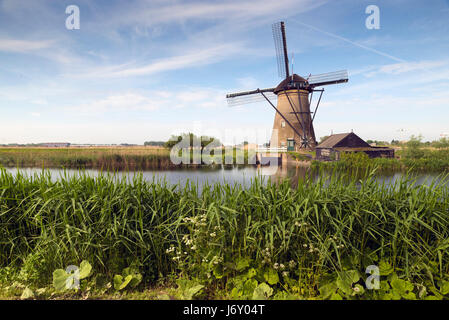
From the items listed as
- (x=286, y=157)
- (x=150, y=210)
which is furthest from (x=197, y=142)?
(x=150, y=210)

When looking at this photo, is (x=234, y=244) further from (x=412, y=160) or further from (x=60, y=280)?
(x=412, y=160)

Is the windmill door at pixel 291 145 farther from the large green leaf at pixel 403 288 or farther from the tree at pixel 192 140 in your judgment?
the large green leaf at pixel 403 288

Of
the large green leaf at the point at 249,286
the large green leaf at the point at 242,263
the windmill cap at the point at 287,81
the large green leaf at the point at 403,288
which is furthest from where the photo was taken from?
the windmill cap at the point at 287,81

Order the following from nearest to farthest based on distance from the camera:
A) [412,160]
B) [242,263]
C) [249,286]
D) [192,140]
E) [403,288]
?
[403,288], [249,286], [242,263], [412,160], [192,140]

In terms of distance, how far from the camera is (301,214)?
226 cm

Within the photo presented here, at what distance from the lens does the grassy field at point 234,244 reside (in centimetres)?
206

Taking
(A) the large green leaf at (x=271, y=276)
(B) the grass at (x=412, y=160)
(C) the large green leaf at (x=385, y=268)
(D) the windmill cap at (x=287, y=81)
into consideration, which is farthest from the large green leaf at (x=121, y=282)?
(D) the windmill cap at (x=287, y=81)

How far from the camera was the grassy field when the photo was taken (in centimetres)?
206

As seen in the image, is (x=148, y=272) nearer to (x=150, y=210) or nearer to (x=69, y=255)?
(x=150, y=210)

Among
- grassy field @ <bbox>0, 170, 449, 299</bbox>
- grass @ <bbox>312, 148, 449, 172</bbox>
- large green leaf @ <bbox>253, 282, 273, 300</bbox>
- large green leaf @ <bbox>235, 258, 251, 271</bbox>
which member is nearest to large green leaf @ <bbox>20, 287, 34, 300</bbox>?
grassy field @ <bbox>0, 170, 449, 299</bbox>

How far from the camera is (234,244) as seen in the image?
7.84ft

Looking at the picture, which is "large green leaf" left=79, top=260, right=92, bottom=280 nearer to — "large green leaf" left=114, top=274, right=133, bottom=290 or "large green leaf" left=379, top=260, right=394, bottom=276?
"large green leaf" left=114, top=274, right=133, bottom=290

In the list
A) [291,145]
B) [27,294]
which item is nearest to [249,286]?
[27,294]

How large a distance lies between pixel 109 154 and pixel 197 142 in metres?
13.1
